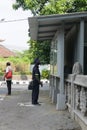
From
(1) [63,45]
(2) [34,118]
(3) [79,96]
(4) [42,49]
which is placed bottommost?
(2) [34,118]

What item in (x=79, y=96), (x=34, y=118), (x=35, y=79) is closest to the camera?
(x=79, y=96)

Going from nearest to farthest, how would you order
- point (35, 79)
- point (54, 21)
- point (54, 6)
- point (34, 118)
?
point (34, 118), point (54, 21), point (35, 79), point (54, 6)

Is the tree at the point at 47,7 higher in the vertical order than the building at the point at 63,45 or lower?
higher

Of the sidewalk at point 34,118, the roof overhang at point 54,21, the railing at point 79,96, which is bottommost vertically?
the sidewalk at point 34,118

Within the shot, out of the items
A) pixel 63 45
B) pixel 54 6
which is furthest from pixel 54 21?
pixel 54 6

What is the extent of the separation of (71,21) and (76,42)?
1246mm

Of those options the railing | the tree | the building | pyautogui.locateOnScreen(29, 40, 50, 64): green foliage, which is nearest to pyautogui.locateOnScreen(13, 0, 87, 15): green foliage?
the tree

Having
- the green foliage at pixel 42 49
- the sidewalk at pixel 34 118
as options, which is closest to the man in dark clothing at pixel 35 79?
the sidewalk at pixel 34 118

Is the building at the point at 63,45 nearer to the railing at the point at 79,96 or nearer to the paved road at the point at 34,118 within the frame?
the railing at the point at 79,96

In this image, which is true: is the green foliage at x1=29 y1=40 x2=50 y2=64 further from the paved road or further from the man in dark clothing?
the paved road

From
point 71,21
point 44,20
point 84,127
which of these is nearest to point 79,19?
point 71,21

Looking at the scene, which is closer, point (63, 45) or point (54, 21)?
point (54, 21)

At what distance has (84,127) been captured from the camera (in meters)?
11.1

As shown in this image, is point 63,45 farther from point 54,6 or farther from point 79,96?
point 54,6
